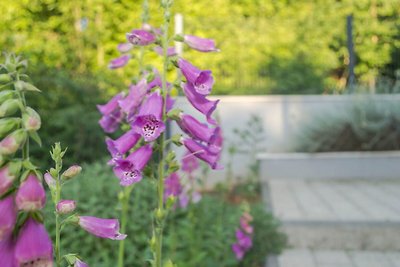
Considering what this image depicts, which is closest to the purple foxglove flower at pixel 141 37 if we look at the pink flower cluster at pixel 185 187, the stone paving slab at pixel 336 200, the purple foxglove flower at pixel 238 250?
the pink flower cluster at pixel 185 187

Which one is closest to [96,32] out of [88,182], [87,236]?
[88,182]

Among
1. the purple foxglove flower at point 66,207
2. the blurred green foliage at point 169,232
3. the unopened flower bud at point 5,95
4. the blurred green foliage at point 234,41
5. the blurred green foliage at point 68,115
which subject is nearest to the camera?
the unopened flower bud at point 5,95

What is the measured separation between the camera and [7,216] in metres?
0.92

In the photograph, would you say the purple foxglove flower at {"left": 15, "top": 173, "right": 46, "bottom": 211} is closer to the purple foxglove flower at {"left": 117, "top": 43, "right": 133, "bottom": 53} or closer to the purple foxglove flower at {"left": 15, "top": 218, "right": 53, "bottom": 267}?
the purple foxglove flower at {"left": 15, "top": 218, "right": 53, "bottom": 267}

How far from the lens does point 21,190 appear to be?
0.92m

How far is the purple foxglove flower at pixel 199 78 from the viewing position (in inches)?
64.6

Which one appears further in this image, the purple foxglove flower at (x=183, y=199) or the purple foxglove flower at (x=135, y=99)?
the purple foxglove flower at (x=183, y=199)

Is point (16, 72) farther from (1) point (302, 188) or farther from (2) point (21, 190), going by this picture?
(1) point (302, 188)

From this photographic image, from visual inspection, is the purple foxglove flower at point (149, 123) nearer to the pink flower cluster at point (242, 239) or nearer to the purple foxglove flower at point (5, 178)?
the purple foxglove flower at point (5, 178)

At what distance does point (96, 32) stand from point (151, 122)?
27.6 ft

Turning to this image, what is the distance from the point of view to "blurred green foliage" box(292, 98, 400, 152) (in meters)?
7.38

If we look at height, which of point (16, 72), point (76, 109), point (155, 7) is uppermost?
point (155, 7)

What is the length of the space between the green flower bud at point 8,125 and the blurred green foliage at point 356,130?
21.9 feet

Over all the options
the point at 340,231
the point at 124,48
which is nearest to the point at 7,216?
the point at 124,48
